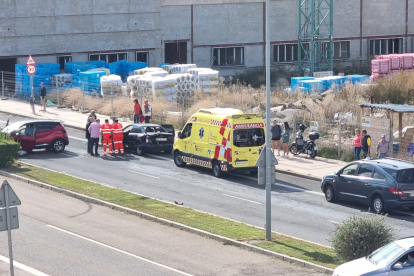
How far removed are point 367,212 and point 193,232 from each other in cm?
576

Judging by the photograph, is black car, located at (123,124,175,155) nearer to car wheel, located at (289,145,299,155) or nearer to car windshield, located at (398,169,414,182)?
car wheel, located at (289,145,299,155)

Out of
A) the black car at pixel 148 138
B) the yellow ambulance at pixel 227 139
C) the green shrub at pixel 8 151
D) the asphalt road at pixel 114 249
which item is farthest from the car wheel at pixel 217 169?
the green shrub at pixel 8 151

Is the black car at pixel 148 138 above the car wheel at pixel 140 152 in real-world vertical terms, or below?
above

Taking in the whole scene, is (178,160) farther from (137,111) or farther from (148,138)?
(137,111)

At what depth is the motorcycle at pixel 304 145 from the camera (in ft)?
96.1

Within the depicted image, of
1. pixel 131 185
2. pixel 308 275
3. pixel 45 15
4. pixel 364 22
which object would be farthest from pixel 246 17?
pixel 308 275

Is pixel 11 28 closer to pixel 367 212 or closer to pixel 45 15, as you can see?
pixel 45 15

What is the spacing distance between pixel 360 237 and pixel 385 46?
165 ft

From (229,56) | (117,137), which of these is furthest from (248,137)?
(229,56)

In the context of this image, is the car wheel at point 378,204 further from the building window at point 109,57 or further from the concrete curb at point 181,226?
the building window at point 109,57

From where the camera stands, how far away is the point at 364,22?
200ft

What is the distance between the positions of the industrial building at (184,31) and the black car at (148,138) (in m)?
20.8

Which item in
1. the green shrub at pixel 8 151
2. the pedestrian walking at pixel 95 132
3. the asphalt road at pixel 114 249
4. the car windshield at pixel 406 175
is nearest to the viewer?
the asphalt road at pixel 114 249

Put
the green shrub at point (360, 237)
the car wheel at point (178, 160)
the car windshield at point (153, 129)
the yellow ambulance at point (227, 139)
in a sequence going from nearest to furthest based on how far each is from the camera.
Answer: the green shrub at point (360, 237)
the yellow ambulance at point (227, 139)
the car wheel at point (178, 160)
the car windshield at point (153, 129)
